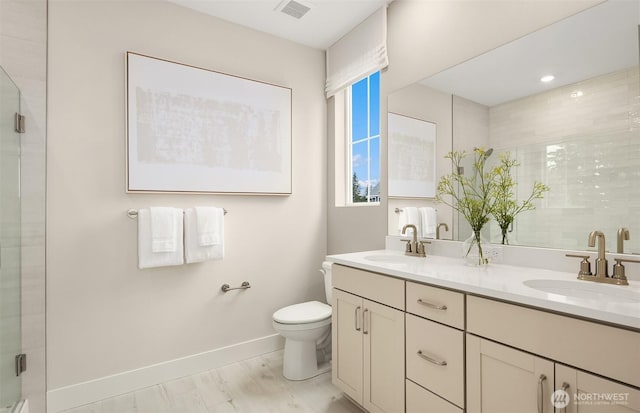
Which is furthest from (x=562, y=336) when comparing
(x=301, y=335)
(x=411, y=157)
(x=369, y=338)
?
(x=301, y=335)

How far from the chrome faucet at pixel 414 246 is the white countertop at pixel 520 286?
9cm

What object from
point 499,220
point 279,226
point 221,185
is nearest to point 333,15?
point 221,185

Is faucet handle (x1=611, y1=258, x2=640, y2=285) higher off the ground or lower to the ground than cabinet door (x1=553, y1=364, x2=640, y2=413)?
higher

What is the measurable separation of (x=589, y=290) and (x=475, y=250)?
562 mm

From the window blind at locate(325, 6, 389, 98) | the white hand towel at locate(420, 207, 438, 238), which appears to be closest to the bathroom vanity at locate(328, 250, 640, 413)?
the white hand towel at locate(420, 207, 438, 238)

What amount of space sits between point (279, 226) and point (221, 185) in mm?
611

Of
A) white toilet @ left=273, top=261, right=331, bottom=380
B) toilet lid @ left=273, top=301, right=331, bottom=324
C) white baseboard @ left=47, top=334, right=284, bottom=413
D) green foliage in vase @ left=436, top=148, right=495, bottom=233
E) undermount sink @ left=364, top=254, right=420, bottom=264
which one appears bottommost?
white baseboard @ left=47, top=334, right=284, bottom=413

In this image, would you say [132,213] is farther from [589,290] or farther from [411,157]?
[589,290]

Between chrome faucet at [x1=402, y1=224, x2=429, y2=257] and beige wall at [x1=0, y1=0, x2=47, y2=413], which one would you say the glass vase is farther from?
beige wall at [x1=0, y1=0, x2=47, y2=413]

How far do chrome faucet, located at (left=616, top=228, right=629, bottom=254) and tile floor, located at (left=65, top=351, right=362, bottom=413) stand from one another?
4.99 feet

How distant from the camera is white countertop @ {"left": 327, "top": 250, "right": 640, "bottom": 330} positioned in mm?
936

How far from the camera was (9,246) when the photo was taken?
1647 mm

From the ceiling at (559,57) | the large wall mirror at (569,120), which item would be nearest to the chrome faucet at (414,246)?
the large wall mirror at (569,120)

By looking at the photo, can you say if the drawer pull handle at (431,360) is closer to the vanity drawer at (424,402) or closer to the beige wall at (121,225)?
the vanity drawer at (424,402)
